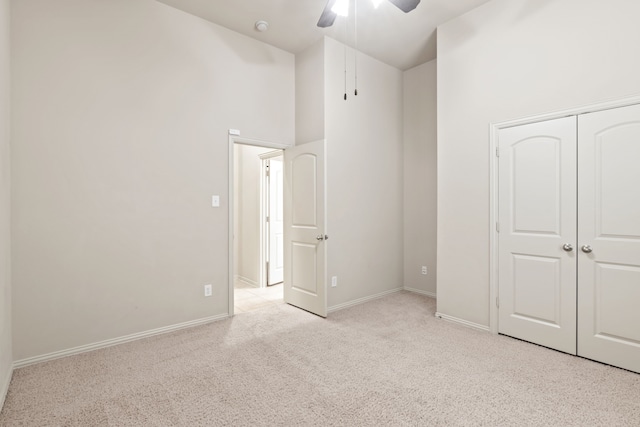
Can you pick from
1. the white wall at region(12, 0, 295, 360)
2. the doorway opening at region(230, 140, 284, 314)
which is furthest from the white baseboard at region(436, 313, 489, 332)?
the white wall at region(12, 0, 295, 360)

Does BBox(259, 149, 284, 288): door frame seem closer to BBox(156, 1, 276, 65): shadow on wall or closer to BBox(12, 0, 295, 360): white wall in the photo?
BBox(12, 0, 295, 360): white wall

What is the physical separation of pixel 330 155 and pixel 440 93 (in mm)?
1391

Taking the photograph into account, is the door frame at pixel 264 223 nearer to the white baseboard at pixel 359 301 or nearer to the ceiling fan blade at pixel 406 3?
the white baseboard at pixel 359 301

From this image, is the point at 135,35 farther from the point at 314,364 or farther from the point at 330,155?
the point at 314,364

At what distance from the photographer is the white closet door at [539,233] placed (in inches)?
105

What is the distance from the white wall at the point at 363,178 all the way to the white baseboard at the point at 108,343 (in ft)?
4.95

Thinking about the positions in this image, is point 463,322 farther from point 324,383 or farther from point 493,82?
point 493,82

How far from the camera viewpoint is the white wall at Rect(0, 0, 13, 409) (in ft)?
6.96

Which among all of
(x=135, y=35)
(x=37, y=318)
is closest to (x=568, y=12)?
(x=135, y=35)

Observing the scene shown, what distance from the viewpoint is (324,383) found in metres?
2.24

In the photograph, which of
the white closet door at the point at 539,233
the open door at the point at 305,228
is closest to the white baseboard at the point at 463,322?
the white closet door at the point at 539,233

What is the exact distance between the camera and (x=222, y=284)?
3561 mm

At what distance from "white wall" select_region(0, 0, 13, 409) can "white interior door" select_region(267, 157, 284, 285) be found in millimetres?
3037

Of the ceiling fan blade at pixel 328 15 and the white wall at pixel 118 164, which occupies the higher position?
the ceiling fan blade at pixel 328 15
